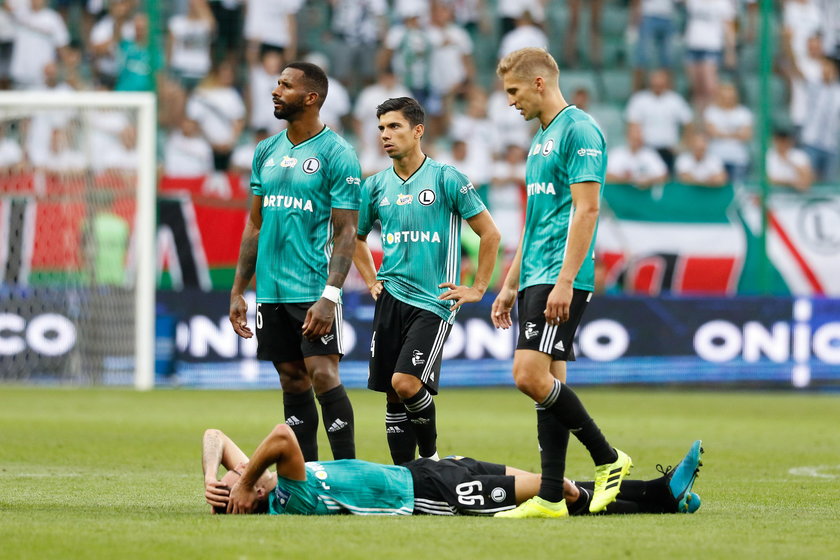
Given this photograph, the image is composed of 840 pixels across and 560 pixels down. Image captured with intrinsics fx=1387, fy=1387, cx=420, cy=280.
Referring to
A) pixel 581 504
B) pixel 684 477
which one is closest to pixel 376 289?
pixel 581 504

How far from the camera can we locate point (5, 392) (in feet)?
51.9

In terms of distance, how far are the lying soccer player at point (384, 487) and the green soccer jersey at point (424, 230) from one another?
1364 millimetres

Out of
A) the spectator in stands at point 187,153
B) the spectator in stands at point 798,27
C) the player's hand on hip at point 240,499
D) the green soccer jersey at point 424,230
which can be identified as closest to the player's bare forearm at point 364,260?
the green soccer jersey at point 424,230

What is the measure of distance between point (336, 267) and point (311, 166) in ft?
1.95

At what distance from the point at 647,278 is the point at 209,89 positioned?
619cm

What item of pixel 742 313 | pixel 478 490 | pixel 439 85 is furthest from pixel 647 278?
pixel 478 490

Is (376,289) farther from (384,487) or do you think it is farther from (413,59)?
(413,59)

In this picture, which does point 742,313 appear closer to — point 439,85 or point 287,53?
point 439,85

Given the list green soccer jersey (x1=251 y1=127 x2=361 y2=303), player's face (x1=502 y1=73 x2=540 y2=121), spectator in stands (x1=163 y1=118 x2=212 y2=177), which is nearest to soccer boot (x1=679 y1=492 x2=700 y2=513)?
player's face (x1=502 y1=73 x2=540 y2=121)

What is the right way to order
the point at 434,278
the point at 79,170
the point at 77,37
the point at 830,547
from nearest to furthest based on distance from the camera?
the point at 830,547 < the point at 434,278 < the point at 79,170 < the point at 77,37

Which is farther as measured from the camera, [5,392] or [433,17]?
[433,17]

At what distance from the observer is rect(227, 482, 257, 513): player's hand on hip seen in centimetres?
645

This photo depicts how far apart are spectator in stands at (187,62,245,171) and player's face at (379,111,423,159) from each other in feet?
32.6

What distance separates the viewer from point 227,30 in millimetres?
18281
